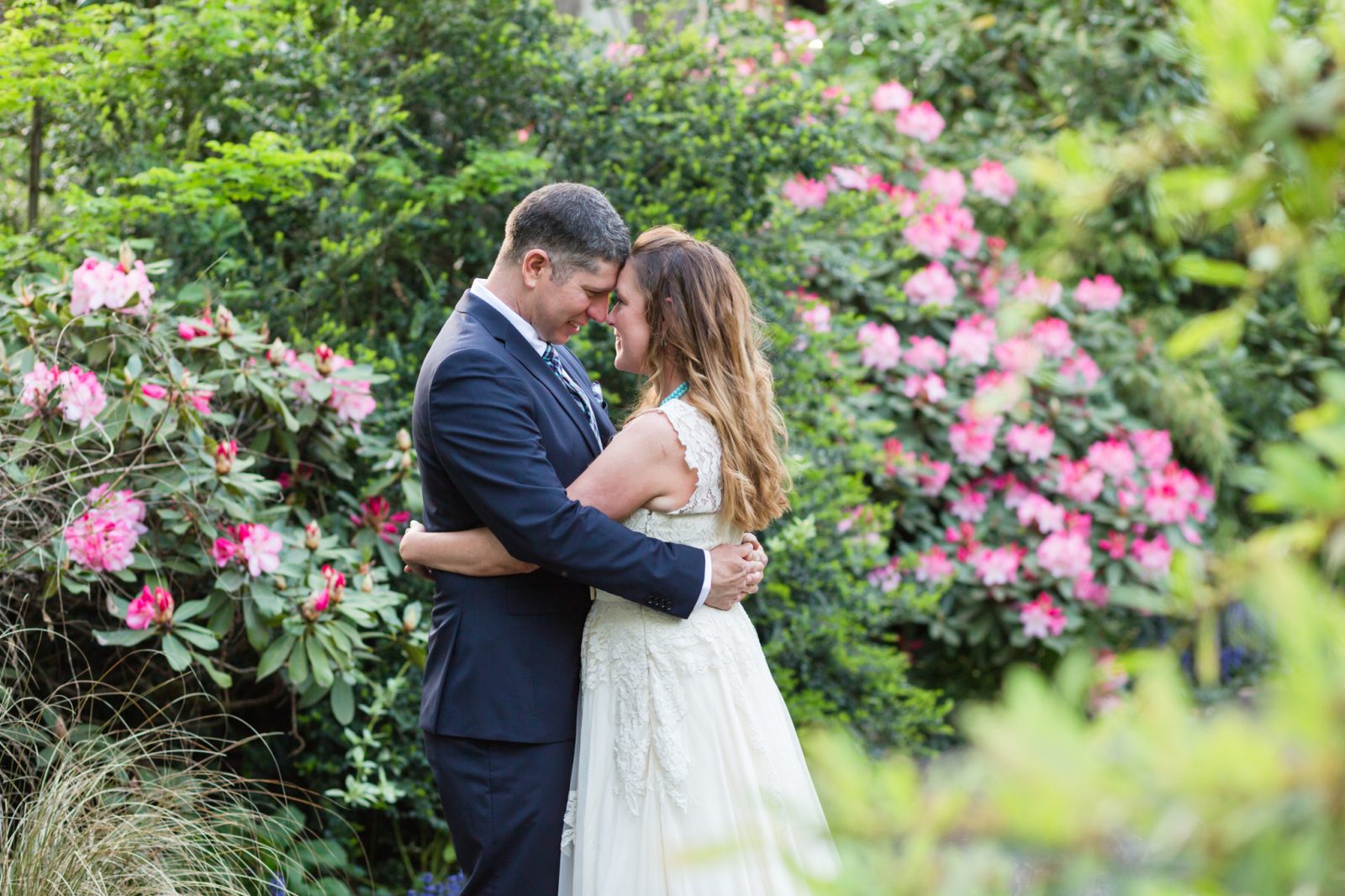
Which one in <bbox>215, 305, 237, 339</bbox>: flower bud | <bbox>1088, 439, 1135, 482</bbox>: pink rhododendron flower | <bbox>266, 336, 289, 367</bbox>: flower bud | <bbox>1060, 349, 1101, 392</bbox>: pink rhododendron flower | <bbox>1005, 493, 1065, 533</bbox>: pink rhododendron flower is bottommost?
<bbox>1005, 493, 1065, 533</bbox>: pink rhododendron flower

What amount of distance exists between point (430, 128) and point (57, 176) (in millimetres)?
1403

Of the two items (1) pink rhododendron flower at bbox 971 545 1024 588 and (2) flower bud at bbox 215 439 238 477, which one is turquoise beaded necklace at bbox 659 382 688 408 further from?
(1) pink rhododendron flower at bbox 971 545 1024 588

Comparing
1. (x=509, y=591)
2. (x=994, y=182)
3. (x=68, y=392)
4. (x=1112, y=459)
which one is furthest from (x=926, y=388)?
(x=68, y=392)

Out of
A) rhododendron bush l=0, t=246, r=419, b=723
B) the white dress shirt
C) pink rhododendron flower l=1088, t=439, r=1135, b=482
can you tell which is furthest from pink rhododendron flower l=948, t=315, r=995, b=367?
the white dress shirt

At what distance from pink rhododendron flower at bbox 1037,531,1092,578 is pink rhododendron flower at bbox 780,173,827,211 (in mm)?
1814

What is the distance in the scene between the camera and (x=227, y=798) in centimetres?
333

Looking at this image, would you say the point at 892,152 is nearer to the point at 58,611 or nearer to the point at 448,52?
the point at 448,52

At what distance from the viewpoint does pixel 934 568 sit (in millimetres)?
4809

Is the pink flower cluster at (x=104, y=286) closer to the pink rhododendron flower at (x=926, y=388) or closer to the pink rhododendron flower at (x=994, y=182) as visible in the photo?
the pink rhododendron flower at (x=926, y=388)

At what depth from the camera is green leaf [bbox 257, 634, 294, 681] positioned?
3.00 metres

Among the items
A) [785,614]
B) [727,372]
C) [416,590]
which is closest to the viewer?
[727,372]

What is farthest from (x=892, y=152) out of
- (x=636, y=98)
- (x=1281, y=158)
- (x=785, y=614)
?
(x=1281, y=158)

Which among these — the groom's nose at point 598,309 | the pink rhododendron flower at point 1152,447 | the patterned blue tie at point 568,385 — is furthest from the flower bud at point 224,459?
the pink rhododendron flower at point 1152,447

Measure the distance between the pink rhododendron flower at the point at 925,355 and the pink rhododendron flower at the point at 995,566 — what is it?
88cm
